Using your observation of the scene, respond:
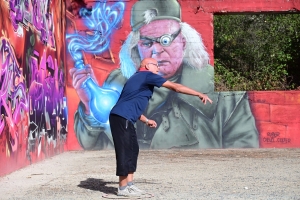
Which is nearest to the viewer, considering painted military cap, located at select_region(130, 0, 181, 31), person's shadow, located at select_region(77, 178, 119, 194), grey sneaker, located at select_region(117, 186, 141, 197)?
grey sneaker, located at select_region(117, 186, 141, 197)

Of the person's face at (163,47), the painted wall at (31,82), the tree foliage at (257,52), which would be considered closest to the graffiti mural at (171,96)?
the person's face at (163,47)

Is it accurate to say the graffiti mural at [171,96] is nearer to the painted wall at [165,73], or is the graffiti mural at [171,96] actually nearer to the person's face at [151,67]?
the painted wall at [165,73]

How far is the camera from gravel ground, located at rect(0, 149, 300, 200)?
7.71 metres

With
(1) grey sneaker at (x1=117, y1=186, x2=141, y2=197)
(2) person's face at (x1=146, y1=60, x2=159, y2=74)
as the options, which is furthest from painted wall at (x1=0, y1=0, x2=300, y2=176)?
(1) grey sneaker at (x1=117, y1=186, x2=141, y2=197)

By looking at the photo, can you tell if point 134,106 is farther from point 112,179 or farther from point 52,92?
point 52,92

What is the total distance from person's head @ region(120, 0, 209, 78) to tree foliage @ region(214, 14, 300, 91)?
9.43 ft

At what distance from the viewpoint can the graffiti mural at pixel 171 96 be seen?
49.1 feet

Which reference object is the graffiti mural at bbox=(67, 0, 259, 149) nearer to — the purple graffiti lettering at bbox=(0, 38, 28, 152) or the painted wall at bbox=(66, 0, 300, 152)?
the painted wall at bbox=(66, 0, 300, 152)

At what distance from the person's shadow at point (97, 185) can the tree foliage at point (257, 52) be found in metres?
9.09

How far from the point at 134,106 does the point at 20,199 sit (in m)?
1.69

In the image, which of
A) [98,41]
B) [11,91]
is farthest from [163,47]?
[11,91]

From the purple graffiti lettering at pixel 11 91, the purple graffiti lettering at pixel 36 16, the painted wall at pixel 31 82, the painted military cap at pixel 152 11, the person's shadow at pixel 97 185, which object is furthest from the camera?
the painted military cap at pixel 152 11

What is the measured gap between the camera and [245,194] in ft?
24.7

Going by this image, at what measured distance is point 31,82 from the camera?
1161 cm
